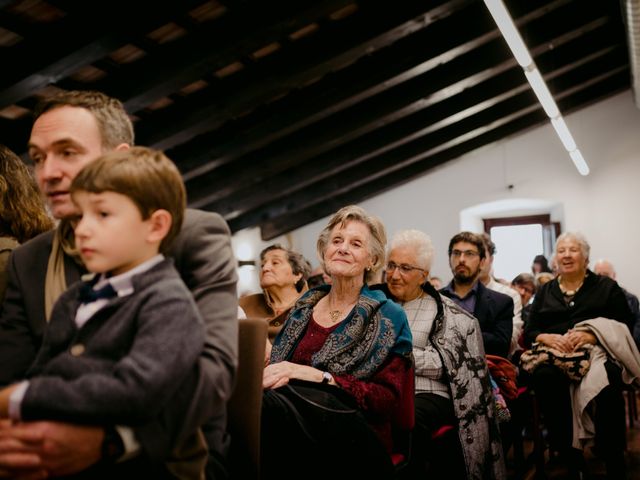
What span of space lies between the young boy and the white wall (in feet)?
32.1

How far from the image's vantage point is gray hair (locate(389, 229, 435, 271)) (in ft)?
10.5

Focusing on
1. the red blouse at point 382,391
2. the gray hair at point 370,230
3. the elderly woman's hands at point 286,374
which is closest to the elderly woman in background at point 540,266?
the gray hair at point 370,230

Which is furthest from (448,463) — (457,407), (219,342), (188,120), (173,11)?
(188,120)

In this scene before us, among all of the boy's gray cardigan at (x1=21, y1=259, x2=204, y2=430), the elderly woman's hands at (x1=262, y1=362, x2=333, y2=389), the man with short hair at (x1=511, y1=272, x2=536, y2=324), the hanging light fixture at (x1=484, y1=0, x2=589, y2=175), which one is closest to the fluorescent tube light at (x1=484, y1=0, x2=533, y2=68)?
the hanging light fixture at (x1=484, y1=0, x2=589, y2=175)

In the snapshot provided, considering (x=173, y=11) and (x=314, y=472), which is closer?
(x=314, y=472)

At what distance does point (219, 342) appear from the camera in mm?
1210

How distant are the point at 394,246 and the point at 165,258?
2177 millimetres

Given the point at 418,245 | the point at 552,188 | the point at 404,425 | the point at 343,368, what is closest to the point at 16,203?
the point at 343,368

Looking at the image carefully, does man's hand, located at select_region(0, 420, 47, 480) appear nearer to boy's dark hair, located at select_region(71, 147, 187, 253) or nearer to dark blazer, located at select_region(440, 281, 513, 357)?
boy's dark hair, located at select_region(71, 147, 187, 253)

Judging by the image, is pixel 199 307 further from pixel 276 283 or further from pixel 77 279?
pixel 276 283

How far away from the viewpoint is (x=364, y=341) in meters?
2.35

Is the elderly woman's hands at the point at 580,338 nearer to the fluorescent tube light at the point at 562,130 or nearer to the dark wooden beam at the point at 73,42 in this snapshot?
the dark wooden beam at the point at 73,42

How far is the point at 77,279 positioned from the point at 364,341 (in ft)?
4.04

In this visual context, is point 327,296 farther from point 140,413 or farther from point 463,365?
point 140,413
